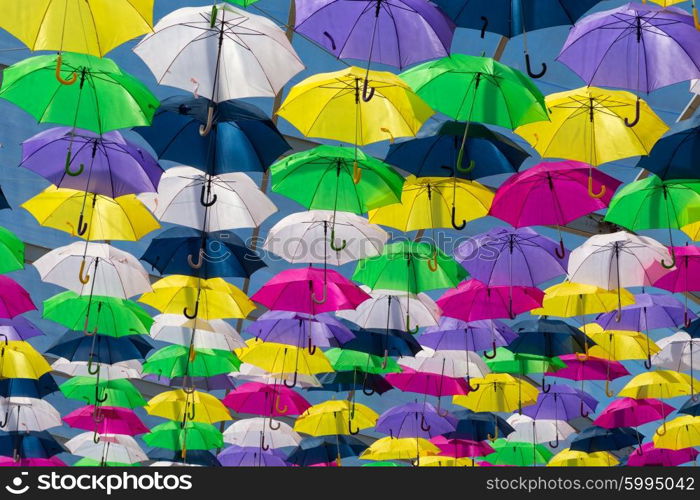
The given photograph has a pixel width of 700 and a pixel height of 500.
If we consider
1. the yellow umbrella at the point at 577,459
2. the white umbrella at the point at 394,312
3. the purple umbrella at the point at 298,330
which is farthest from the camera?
the yellow umbrella at the point at 577,459

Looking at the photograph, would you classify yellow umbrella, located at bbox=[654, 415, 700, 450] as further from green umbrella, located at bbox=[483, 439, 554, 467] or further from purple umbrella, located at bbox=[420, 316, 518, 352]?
purple umbrella, located at bbox=[420, 316, 518, 352]

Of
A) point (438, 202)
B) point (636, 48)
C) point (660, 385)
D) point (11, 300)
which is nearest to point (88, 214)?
point (11, 300)

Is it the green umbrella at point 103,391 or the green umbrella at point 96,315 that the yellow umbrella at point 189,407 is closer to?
the green umbrella at point 103,391

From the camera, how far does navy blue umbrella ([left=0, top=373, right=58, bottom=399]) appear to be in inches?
456

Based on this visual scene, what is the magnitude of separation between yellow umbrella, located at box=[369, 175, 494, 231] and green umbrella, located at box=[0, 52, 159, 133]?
2401 mm

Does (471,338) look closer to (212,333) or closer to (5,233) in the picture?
(212,333)

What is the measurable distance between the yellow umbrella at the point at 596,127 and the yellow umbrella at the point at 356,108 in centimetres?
98

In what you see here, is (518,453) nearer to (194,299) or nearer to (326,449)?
(326,449)

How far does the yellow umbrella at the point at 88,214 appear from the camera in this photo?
850 cm

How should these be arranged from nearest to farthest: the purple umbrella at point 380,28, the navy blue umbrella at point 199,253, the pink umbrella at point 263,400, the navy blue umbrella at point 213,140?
the purple umbrella at point 380,28
the navy blue umbrella at point 213,140
the navy blue umbrella at point 199,253
the pink umbrella at point 263,400

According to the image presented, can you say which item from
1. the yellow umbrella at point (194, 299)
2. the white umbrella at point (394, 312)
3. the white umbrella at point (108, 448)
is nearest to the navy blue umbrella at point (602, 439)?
the white umbrella at point (394, 312)

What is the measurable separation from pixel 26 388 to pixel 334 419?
12.8 feet

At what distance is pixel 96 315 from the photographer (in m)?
9.88

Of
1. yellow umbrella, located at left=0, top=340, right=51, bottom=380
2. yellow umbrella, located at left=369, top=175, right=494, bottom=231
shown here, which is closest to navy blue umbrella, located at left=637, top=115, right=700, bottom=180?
yellow umbrella, located at left=369, top=175, right=494, bottom=231
